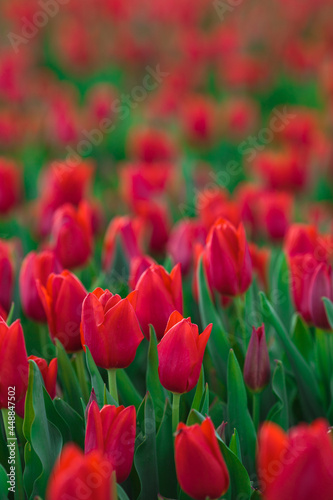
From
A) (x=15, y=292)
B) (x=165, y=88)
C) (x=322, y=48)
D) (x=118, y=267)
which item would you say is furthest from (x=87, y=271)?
(x=322, y=48)

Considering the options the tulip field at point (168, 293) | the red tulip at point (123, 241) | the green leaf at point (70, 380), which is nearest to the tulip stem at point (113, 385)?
the tulip field at point (168, 293)

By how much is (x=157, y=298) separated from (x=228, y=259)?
0.66 ft

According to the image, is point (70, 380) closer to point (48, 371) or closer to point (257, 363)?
point (48, 371)

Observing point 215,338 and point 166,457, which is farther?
point 215,338

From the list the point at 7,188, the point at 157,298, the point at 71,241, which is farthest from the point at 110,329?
the point at 7,188

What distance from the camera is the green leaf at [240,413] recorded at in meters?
1.04

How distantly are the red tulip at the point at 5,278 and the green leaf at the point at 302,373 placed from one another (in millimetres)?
493

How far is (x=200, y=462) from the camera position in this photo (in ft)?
2.43

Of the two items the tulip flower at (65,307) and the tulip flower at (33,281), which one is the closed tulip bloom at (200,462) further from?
the tulip flower at (33,281)

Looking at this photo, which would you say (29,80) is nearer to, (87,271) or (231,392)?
(87,271)

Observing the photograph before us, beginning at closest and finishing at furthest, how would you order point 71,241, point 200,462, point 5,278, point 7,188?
point 200,462
point 5,278
point 71,241
point 7,188

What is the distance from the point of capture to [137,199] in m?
1.89

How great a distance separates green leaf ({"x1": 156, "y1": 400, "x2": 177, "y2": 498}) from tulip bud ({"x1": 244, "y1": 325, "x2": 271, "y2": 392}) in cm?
16

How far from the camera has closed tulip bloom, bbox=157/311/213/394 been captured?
0.89m
